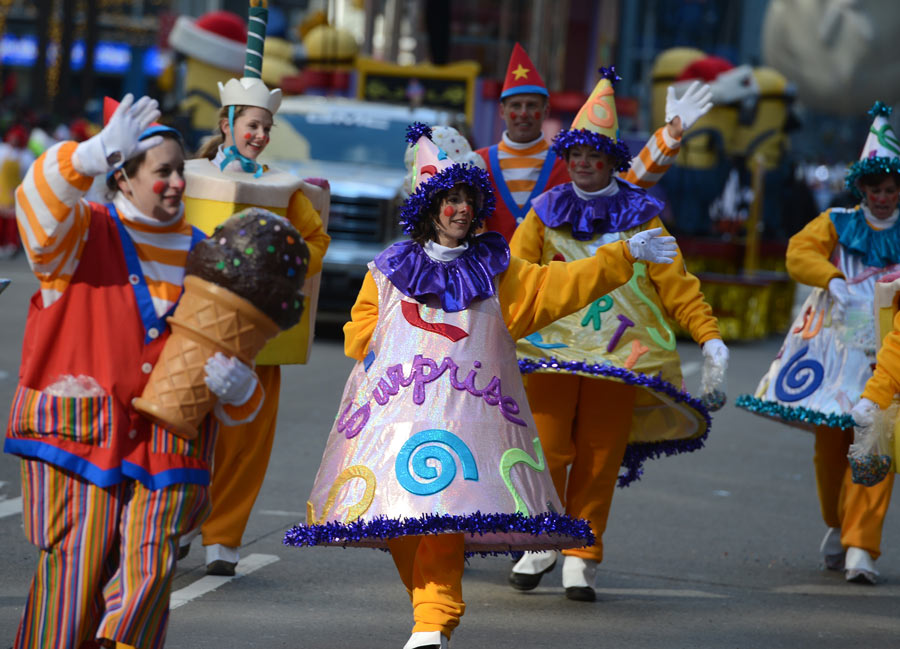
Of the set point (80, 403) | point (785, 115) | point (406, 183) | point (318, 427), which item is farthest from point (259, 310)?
point (785, 115)

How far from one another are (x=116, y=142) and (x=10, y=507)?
13.4 ft

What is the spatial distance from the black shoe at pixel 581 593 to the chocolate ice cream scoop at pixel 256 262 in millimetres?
2758

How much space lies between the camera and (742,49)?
53969 millimetres

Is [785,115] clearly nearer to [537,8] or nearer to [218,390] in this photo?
[537,8]

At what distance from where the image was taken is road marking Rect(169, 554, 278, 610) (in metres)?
6.12

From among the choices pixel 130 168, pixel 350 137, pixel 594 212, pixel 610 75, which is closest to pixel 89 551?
pixel 130 168

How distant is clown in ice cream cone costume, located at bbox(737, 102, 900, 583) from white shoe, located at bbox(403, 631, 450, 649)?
2.84 meters

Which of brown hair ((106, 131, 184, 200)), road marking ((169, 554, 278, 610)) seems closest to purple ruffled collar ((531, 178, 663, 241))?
road marking ((169, 554, 278, 610))

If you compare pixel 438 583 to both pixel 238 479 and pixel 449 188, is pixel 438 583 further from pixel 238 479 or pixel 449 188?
pixel 238 479

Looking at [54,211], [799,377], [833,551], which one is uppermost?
[54,211]

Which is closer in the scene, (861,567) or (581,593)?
(581,593)

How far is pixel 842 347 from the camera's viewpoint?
7496 mm

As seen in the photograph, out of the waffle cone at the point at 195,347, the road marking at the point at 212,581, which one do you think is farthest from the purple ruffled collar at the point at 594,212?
the waffle cone at the point at 195,347

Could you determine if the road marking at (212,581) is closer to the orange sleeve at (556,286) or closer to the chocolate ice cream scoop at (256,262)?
the orange sleeve at (556,286)
